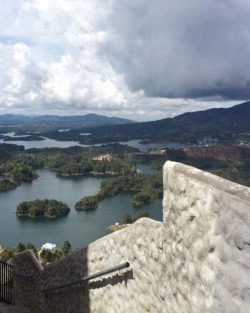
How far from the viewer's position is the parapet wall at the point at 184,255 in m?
2.79

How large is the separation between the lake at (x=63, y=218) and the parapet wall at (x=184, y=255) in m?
35.4

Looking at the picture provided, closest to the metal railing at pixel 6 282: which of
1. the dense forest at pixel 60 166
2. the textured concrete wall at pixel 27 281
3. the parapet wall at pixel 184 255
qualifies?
the textured concrete wall at pixel 27 281

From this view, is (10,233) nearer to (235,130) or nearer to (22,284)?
(22,284)

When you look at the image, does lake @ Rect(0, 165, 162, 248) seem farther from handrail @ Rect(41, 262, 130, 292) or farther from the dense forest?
handrail @ Rect(41, 262, 130, 292)

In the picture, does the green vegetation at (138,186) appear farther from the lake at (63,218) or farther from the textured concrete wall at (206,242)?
the textured concrete wall at (206,242)

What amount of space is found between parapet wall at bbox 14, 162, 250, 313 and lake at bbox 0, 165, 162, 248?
35.4 metres

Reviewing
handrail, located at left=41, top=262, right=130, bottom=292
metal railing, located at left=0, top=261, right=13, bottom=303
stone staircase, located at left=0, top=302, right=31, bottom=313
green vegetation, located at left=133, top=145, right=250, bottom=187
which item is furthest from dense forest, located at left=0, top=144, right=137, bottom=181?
handrail, located at left=41, top=262, right=130, bottom=292

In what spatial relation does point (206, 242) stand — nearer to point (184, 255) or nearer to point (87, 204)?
point (184, 255)

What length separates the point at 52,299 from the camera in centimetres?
649

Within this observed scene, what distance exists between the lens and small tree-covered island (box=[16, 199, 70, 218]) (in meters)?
51.3

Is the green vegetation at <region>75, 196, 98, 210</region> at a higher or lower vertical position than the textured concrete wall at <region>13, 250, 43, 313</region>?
lower

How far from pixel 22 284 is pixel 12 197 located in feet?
187

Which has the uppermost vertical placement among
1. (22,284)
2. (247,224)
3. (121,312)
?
(247,224)

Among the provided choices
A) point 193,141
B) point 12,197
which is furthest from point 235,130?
point 12,197
